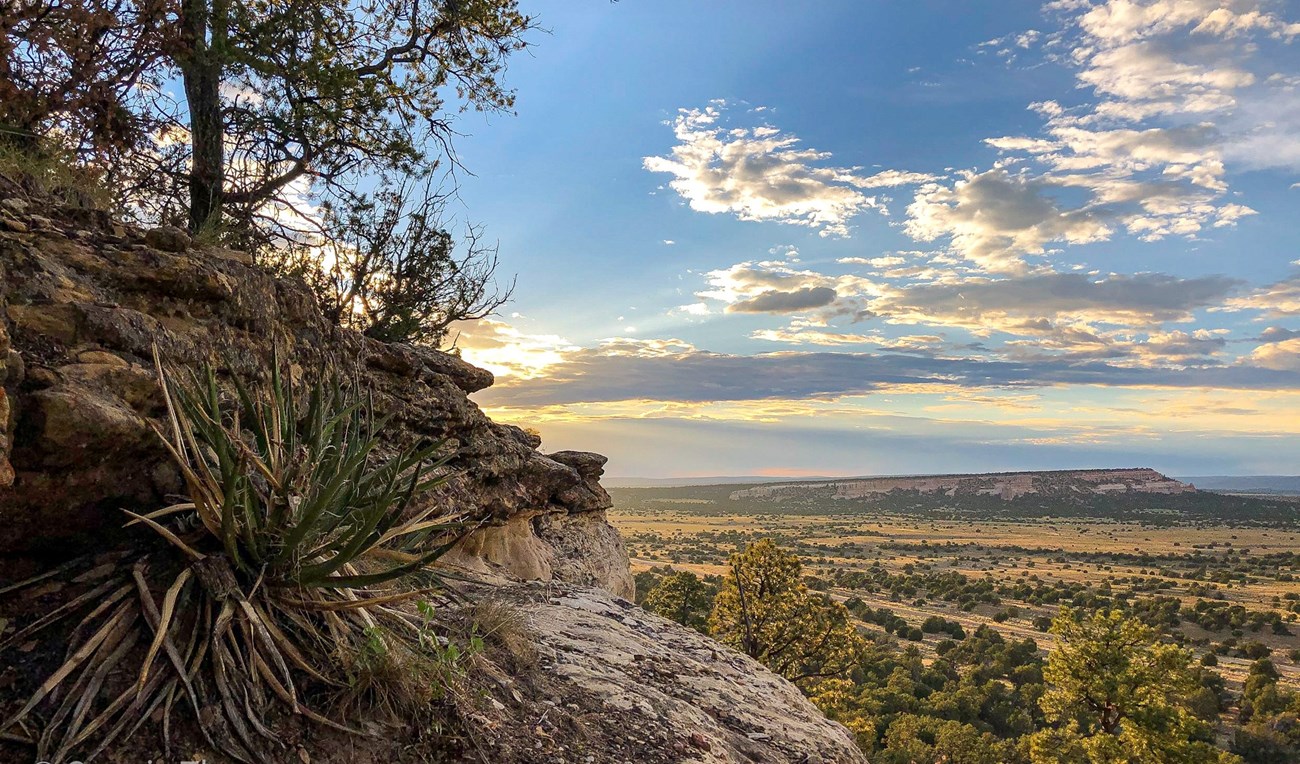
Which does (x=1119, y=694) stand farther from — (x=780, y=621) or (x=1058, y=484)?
(x=1058, y=484)

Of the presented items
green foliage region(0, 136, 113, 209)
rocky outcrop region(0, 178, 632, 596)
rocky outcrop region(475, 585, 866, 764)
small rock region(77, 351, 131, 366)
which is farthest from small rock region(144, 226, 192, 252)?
rocky outcrop region(475, 585, 866, 764)

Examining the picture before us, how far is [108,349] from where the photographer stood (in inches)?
154

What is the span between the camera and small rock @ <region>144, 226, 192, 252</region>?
194 inches

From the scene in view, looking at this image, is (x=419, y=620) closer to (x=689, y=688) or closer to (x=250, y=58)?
(x=689, y=688)

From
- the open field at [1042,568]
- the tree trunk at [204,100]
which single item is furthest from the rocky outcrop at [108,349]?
the open field at [1042,568]

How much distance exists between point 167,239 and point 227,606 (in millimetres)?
3133

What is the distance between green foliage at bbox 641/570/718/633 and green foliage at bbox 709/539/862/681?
5151 millimetres

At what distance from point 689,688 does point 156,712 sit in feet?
11.9

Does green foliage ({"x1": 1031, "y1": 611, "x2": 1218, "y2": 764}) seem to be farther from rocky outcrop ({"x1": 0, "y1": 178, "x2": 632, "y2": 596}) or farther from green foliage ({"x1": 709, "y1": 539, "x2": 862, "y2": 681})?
rocky outcrop ({"x1": 0, "y1": 178, "x2": 632, "y2": 596})

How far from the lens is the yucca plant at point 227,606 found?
2.81m

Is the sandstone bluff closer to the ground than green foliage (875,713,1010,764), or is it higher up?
higher up

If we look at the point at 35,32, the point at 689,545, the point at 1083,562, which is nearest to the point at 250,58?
the point at 35,32

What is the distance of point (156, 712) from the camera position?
2828mm

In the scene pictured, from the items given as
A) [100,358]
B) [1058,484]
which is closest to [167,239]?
[100,358]
